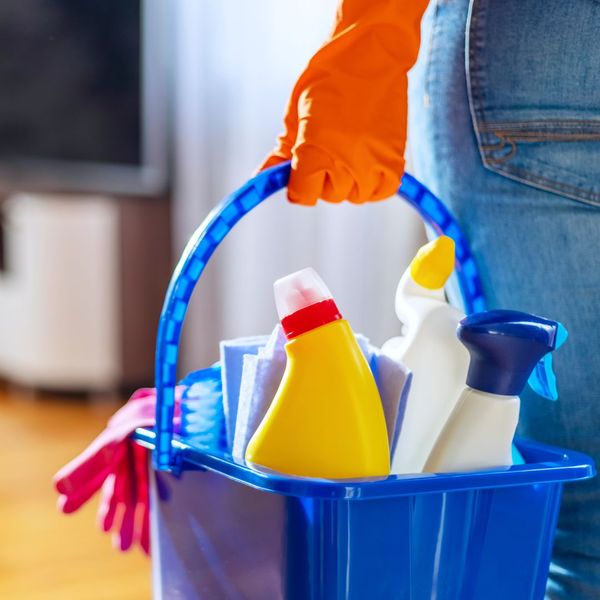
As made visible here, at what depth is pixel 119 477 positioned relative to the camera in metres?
0.77

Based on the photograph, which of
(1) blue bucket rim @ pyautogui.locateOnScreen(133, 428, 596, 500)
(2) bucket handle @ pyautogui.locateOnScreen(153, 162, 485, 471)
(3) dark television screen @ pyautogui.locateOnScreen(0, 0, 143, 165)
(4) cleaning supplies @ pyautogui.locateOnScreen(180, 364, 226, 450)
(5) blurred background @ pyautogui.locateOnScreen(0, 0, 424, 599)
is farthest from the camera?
(3) dark television screen @ pyautogui.locateOnScreen(0, 0, 143, 165)

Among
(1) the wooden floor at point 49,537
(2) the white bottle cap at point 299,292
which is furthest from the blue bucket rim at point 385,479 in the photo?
(1) the wooden floor at point 49,537

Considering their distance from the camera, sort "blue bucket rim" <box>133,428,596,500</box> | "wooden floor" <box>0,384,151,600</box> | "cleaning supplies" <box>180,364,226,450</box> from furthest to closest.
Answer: "wooden floor" <box>0,384,151,600</box> → "cleaning supplies" <box>180,364,226,450</box> → "blue bucket rim" <box>133,428,596,500</box>

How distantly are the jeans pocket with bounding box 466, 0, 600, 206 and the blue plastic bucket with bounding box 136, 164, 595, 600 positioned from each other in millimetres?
87

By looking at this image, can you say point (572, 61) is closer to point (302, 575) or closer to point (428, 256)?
point (428, 256)

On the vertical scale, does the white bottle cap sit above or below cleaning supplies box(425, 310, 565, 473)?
above

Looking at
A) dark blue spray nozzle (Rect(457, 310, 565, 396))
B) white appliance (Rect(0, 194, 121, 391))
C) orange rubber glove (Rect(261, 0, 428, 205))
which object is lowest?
white appliance (Rect(0, 194, 121, 391))

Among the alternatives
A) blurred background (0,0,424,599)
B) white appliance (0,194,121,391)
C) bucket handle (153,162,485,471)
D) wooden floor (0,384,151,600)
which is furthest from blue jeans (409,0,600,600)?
white appliance (0,194,121,391)

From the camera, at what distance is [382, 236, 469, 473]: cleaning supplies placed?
659mm

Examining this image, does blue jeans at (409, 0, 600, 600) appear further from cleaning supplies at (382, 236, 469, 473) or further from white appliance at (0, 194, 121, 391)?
white appliance at (0, 194, 121, 391)

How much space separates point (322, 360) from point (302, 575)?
0.43 feet

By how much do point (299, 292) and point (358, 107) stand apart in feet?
0.49

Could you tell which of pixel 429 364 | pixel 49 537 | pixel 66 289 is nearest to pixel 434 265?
pixel 429 364

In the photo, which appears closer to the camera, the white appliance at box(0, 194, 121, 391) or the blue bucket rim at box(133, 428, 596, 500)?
the blue bucket rim at box(133, 428, 596, 500)
